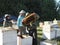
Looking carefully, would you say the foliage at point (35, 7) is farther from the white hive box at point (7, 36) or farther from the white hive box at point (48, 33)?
the white hive box at point (7, 36)

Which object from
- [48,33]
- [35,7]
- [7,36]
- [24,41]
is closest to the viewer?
[7,36]

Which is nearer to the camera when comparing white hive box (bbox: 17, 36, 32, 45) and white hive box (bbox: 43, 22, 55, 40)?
white hive box (bbox: 17, 36, 32, 45)

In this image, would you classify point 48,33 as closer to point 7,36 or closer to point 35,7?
point 7,36

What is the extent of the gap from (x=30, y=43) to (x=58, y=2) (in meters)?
18.3

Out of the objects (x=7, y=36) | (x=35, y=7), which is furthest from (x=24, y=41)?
(x=35, y=7)

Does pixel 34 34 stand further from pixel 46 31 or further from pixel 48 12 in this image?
pixel 48 12

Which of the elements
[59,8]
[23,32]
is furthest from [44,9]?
[23,32]

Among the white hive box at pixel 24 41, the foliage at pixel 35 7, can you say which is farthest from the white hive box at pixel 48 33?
the foliage at pixel 35 7

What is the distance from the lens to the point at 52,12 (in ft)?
77.5

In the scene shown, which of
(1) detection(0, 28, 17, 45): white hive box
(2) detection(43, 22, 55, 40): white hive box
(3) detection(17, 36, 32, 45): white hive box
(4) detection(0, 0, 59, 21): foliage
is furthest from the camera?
(4) detection(0, 0, 59, 21): foliage

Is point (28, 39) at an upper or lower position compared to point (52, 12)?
lower

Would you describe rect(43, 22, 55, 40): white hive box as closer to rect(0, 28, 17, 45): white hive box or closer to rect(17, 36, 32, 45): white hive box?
rect(17, 36, 32, 45): white hive box

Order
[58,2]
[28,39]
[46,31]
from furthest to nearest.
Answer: [58,2], [46,31], [28,39]

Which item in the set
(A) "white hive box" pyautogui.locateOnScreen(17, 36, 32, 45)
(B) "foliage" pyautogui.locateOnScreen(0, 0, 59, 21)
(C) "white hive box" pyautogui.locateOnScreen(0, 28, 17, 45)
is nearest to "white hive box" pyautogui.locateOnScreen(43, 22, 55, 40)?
(A) "white hive box" pyautogui.locateOnScreen(17, 36, 32, 45)
